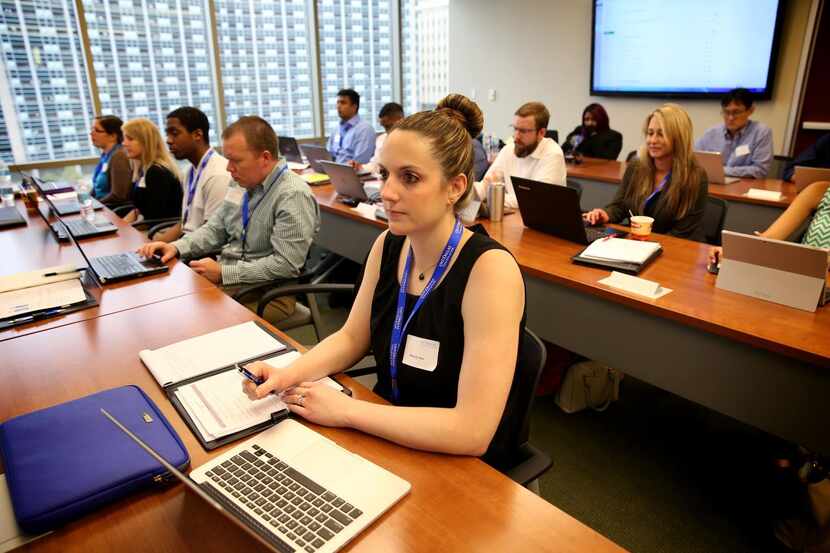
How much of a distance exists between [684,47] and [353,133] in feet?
11.1

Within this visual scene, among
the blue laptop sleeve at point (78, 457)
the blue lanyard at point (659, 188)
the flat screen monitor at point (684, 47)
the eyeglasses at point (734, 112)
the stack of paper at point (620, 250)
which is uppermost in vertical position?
the flat screen monitor at point (684, 47)

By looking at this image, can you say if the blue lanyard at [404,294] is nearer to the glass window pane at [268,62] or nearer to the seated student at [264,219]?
the seated student at [264,219]

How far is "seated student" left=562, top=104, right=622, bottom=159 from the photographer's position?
5262 mm

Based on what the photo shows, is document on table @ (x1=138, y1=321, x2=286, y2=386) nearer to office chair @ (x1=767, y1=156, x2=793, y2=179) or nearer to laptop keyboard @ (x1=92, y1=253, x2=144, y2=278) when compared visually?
laptop keyboard @ (x1=92, y1=253, x2=144, y2=278)

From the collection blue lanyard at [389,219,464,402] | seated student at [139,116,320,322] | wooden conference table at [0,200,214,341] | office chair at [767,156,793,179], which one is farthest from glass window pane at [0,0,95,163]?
office chair at [767,156,793,179]

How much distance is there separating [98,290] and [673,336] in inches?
81.7

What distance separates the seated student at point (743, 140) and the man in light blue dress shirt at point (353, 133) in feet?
10.8

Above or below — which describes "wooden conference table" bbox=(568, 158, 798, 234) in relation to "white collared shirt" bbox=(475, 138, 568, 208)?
below

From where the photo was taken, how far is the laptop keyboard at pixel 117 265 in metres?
2.13

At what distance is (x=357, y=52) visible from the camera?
284 inches

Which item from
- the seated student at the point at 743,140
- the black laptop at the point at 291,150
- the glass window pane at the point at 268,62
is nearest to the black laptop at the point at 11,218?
the black laptop at the point at 291,150

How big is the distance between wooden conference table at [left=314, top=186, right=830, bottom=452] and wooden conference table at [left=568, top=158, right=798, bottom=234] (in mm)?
1308

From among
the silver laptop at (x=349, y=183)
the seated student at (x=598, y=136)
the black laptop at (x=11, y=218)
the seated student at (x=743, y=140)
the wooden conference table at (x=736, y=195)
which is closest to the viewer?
the black laptop at (x=11, y=218)

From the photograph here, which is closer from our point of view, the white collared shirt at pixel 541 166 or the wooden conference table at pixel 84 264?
the wooden conference table at pixel 84 264
